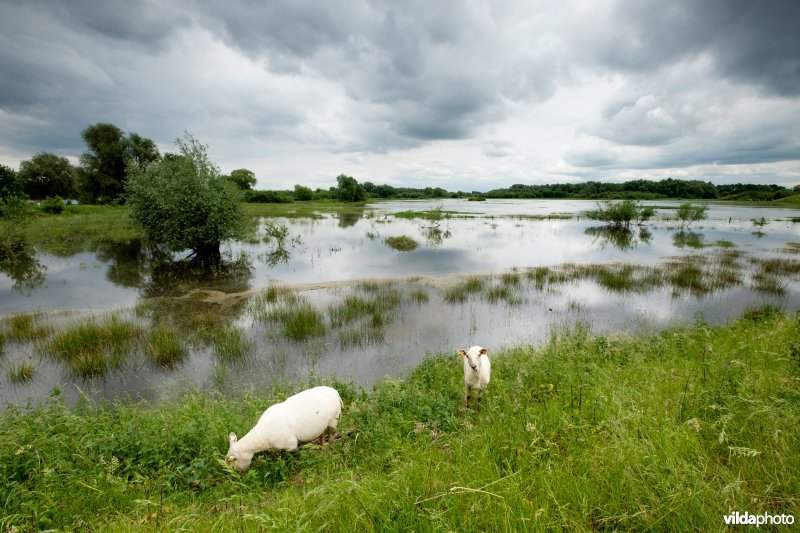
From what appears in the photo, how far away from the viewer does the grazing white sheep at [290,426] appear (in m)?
5.04

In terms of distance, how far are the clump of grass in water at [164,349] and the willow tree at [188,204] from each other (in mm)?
14038

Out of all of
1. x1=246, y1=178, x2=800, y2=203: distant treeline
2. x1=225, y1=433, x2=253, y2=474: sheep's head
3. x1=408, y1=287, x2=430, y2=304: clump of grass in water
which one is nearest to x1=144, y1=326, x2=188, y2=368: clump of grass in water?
x1=225, y1=433, x2=253, y2=474: sheep's head

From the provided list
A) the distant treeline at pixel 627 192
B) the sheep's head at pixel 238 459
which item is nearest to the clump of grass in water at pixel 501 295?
the sheep's head at pixel 238 459

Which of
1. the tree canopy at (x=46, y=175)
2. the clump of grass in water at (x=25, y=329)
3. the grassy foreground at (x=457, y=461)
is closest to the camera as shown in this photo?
the grassy foreground at (x=457, y=461)

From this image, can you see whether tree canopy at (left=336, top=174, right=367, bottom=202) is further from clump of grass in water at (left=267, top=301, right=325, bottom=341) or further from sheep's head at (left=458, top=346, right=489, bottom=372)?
sheep's head at (left=458, top=346, right=489, bottom=372)

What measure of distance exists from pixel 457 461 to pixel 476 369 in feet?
9.71

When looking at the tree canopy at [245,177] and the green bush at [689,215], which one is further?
the tree canopy at [245,177]

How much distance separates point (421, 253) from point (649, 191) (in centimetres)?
18972

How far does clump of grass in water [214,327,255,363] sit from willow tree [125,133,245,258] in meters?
14.8

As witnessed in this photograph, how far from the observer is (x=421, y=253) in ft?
94.5

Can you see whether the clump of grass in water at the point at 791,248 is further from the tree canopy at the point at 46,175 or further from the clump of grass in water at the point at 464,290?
the tree canopy at the point at 46,175

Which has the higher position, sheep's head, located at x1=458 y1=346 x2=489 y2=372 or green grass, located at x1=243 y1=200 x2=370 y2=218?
green grass, located at x1=243 y1=200 x2=370 y2=218

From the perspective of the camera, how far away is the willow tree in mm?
22844

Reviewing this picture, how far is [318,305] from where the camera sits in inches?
601
